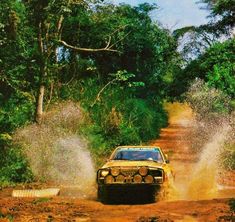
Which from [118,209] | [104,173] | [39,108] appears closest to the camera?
[118,209]

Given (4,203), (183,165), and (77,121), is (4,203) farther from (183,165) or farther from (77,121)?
(183,165)

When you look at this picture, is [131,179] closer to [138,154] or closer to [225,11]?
[138,154]

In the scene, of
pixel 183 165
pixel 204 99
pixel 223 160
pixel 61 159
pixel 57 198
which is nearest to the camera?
pixel 57 198

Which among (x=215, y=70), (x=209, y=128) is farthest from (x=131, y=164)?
(x=209, y=128)

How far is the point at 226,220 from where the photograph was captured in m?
9.63

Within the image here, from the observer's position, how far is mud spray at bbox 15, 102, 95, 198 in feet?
55.7

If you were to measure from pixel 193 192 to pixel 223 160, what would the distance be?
18.1 ft

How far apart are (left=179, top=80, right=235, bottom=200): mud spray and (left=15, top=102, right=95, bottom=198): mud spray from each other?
3550 mm

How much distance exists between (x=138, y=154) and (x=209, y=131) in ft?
38.2

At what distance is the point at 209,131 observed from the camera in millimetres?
24656

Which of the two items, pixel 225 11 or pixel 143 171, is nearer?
pixel 143 171

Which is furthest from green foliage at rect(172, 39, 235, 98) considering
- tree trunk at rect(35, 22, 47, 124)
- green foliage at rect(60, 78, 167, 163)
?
tree trunk at rect(35, 22, 47, 124)

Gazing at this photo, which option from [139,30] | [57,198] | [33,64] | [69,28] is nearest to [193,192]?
[57,198]

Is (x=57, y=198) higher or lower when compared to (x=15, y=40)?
lower
